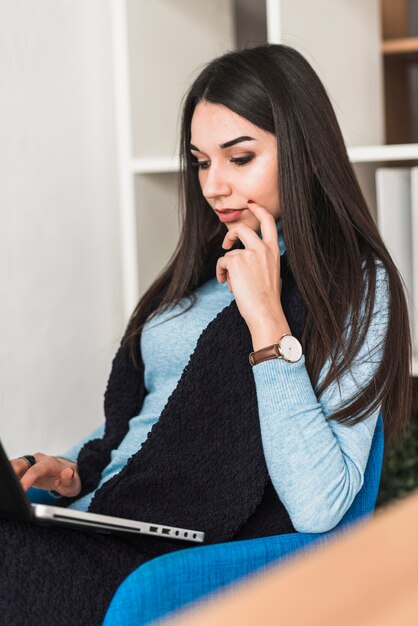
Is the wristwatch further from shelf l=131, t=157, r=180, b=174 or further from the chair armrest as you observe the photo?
shelf l=131, t=157, r=180, b=174

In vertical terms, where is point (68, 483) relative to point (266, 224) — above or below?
below

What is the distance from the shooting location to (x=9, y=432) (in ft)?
5.98

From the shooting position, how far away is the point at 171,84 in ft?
6.84

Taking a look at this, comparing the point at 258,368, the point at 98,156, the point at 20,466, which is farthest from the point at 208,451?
the point at 98,156

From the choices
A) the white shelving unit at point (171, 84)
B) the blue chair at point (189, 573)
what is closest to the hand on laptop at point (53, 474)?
the blue chair at point (189, 573)

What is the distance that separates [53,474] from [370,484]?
474 millimetres

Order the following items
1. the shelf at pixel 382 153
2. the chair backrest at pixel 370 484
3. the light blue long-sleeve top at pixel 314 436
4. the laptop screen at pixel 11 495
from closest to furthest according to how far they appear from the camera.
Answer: the laptop screen at pixel 11 495, the light blue long-sleeve top at pixel 314 436, the chair backrest at pixel 370 484, the shelf at pixel 382 153

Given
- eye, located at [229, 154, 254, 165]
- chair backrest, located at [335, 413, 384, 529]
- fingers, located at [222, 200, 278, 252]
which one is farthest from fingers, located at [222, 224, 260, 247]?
chair backrest, located at [335, 413, 384, 529]

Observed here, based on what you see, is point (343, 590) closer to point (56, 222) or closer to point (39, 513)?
point (39, 513)

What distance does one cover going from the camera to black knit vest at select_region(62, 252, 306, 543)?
4.06 ft

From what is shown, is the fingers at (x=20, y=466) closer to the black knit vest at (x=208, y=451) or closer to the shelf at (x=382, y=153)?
the black knit vest at (x=208, y=451)

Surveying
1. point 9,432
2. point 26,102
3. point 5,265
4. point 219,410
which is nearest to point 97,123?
point 26,102

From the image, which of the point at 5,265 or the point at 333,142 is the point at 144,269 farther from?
the point at 333,142

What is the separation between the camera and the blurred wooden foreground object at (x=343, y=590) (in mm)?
379
